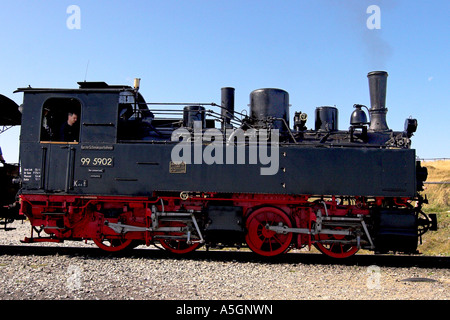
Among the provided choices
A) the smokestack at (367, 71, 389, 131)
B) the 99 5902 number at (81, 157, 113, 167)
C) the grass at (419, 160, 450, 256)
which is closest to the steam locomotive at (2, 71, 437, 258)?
the 99 5902 number at (81, 157, 113, 167)

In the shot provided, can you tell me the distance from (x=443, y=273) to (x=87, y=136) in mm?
7086

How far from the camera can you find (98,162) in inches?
292

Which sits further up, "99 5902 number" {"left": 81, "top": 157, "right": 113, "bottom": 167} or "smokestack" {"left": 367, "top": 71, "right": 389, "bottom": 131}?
"smokestack" {"left": 367, "top": 71, "right": 389, "bottom": 131}

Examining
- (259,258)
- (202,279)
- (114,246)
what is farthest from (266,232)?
(114,246)

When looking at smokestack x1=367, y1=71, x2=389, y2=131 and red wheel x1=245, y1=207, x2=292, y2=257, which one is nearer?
red wheel x1=245, y1=207, x2=292, y2=257

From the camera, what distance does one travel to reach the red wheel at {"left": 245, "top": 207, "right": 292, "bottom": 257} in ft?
23.8

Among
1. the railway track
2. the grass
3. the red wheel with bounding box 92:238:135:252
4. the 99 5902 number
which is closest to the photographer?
the railway track

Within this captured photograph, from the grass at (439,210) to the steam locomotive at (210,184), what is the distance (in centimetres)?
494

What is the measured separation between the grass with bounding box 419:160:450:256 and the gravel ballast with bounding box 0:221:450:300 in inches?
230

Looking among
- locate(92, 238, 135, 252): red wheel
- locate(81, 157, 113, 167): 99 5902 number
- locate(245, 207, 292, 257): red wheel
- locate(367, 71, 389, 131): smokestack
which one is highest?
locate(367, 71, 389, 131): smokestack

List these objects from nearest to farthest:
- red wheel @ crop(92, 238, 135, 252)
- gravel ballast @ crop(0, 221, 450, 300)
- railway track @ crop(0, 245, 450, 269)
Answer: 1. gravel ballast @ crop(0, 221, 450, 300)
2. railway track @ crop(0, 245, 450, 269)
3. red wheel @ crop(92, 238, 135, 252)

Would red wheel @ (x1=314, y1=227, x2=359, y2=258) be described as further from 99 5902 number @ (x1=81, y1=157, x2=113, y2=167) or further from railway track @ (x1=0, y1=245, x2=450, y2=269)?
99 5902 number @ (x1=81, y1=157, x2=113, y2=167)

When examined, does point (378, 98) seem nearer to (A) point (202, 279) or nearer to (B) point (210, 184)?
(B) point (210, 184)
